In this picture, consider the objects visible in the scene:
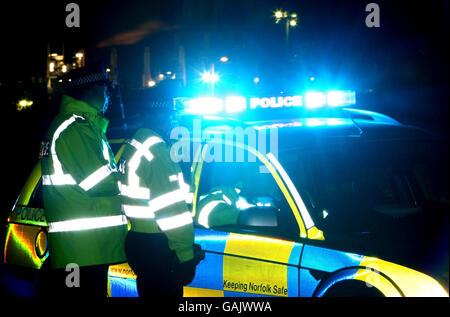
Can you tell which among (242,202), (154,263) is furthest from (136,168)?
(242,202)

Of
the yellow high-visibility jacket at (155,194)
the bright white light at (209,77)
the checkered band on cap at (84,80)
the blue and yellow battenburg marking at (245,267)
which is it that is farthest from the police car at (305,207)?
the checkered band on cap at (84,80)

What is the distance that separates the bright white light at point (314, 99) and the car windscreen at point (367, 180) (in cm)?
80

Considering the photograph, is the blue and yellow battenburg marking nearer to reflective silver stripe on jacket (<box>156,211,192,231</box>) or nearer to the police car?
the police car

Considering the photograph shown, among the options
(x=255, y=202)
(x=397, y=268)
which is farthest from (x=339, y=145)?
(x=397, y=268)

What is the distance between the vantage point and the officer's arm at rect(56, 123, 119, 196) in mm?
2135

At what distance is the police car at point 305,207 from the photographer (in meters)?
2.16

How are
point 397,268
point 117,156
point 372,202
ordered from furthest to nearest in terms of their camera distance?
point 117,156 < point 372,202 < point 397,268

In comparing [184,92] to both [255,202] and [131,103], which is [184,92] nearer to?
[131,103]

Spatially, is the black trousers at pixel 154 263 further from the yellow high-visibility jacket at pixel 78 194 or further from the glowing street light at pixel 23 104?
the glowing street light at pixel 23 104

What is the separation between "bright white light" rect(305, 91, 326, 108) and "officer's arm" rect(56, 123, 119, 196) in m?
1.95

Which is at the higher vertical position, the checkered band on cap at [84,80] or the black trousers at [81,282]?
the checkered band on cap at [84,80]

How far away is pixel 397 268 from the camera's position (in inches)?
80.5

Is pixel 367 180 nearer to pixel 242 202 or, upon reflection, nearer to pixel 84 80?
pixel 242 202

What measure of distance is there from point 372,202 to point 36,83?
804 inches
